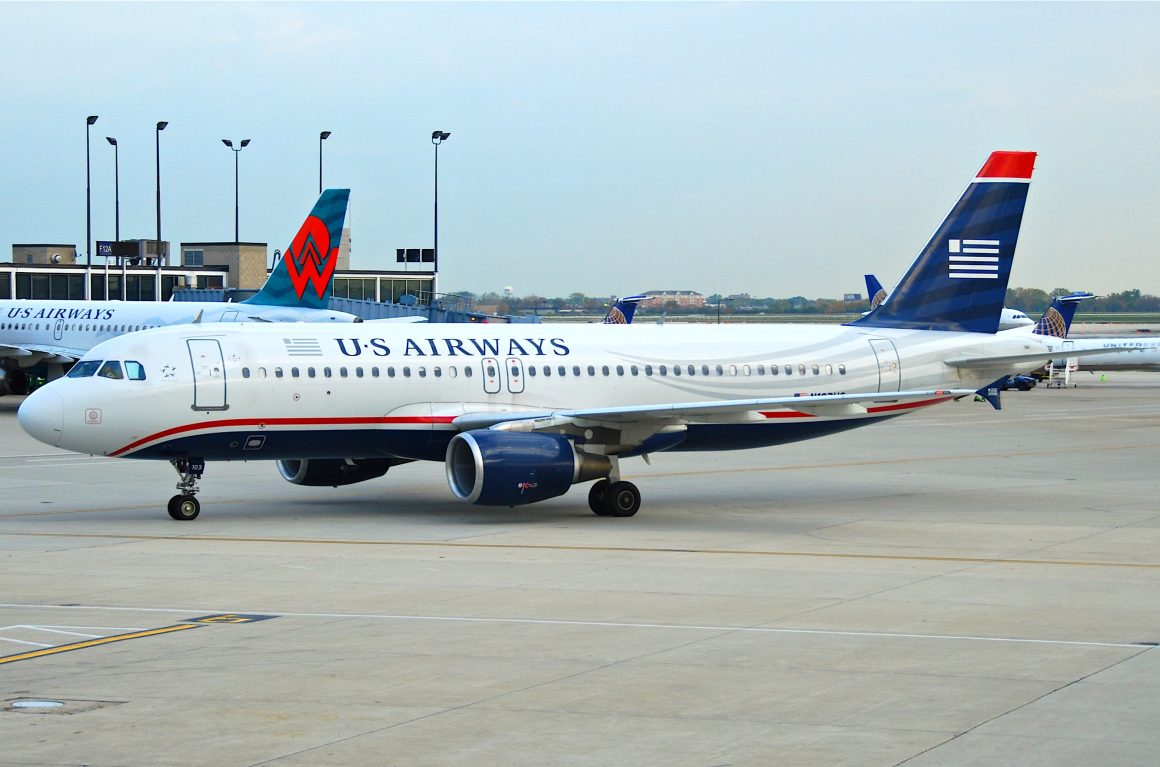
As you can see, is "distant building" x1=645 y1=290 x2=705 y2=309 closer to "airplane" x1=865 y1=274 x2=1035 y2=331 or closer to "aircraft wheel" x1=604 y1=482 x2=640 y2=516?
"airplane" x1=865 y1=274 x2=1035 y2=331

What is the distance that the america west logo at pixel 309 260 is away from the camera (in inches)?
2288

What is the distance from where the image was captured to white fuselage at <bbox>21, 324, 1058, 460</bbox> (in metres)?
25.7

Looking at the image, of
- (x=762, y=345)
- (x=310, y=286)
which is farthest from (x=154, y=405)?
(x=310, y=286)

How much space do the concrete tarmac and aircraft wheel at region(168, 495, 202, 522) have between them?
0.30 meters

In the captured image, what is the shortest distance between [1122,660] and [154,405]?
1704cm

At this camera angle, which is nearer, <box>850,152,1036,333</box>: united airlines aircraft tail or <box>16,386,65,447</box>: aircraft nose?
<box>16,386,65,447</box>: aircraft nose

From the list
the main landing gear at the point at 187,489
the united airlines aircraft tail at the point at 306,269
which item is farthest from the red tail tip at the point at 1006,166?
the united airlines aircraft tail at the point at 306,269

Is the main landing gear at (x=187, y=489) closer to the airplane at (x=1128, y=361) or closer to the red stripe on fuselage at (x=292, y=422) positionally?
the red stripe on fuselage at (x=292, y=422)

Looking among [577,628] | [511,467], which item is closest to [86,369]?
[511,467]

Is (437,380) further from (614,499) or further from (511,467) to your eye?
(614,499)

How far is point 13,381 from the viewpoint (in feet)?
195

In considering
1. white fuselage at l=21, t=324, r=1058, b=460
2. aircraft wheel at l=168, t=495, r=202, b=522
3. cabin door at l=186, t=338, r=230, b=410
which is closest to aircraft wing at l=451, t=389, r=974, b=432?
white fuselage at l=21, t=324, r=1058, b=460

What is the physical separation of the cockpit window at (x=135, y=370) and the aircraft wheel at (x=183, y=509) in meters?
2.36

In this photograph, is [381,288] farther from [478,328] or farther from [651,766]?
[651,766]
